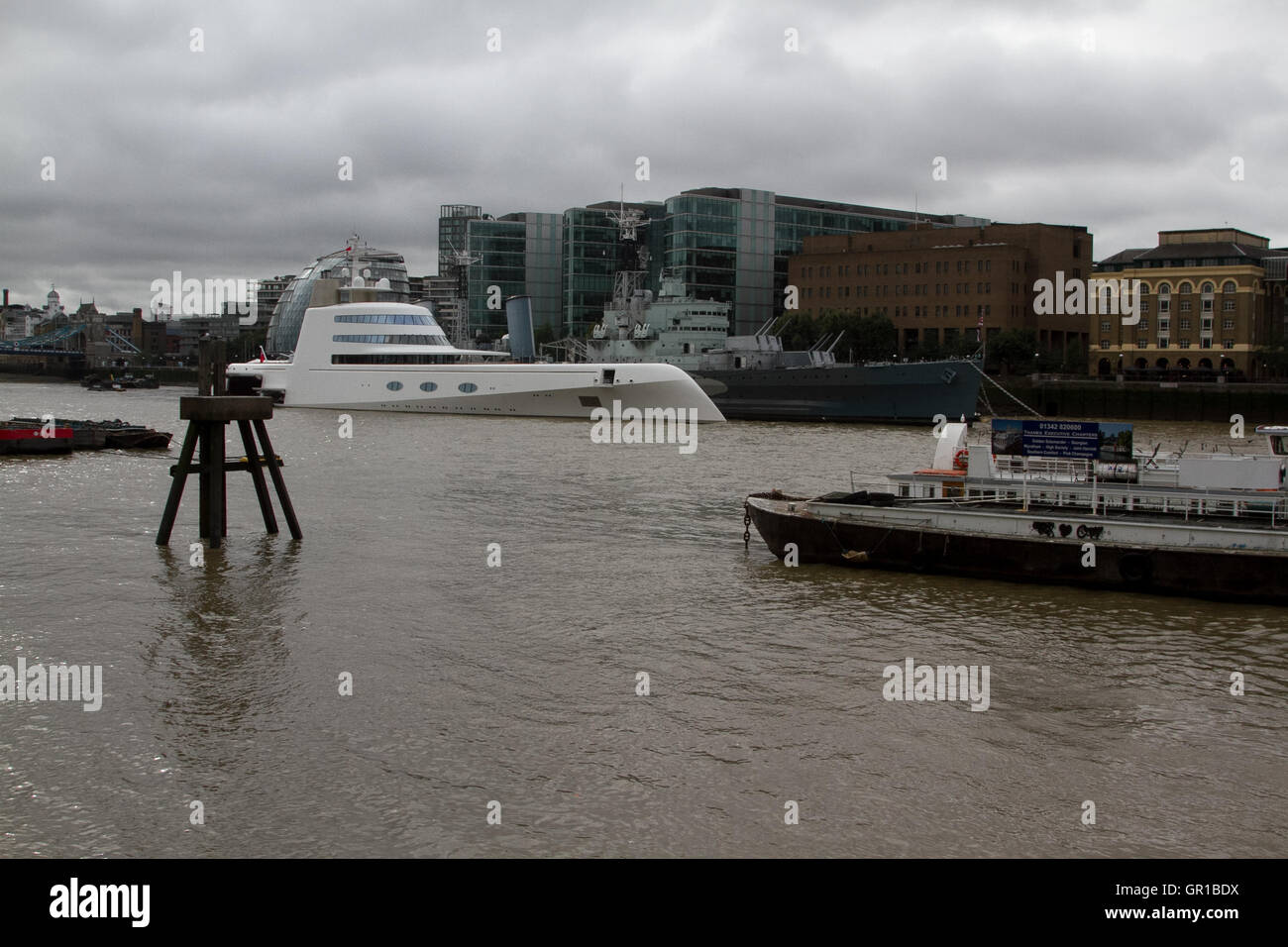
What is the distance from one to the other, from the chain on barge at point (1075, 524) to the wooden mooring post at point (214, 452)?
9509 millimetres

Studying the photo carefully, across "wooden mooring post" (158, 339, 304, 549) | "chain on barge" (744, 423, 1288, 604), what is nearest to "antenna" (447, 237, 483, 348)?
"wooden mooring post" (158, 339, 304, 549)

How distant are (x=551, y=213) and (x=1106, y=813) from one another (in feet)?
497

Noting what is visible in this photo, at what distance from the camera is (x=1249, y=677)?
13.7 metres

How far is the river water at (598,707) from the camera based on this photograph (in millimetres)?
9242

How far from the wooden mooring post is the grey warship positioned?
48.3 metres

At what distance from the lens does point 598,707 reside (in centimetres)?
1214

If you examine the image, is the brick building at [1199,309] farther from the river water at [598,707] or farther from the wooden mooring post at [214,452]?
the wooden mooring post at [214,452]

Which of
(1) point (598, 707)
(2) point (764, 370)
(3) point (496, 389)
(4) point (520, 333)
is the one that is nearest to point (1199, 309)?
(2) point (764, 370)

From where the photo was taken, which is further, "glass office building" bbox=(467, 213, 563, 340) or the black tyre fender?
"glass office building" bbox=(467, 213, 563, 340)

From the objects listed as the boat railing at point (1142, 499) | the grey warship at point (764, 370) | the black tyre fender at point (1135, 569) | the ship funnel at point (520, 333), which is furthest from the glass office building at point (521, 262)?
the black tyre fender at point (1135, 569)

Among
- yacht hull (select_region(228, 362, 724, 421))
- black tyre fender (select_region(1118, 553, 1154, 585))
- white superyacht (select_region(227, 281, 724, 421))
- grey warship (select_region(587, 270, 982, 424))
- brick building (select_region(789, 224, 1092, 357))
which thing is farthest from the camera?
brick building (select_region(789, 224, 1092, 357))

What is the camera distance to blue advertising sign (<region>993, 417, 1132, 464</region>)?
21609 mm

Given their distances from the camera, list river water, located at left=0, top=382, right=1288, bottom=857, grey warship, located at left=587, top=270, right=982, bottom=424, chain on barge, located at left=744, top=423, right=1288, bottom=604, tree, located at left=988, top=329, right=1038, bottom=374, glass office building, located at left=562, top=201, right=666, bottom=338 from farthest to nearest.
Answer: glass office building, located at left=562, top=201, right=666, bottom=338 → tree, located at left=988, top=329, right=1038, bottom=374 → grey warship, located at left=587, top=270, right=982, bottom=424 → chain on barge, located at left=744, top=423, right=1288, bottom=604 → river water, located at left=0, top=382, right=1288, bottom=857

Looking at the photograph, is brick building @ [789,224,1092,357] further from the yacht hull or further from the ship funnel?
the yacht hull
